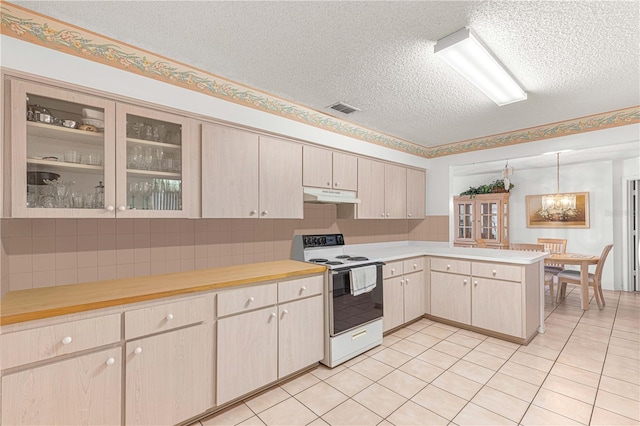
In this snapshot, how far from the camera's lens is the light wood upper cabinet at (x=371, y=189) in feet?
11.7

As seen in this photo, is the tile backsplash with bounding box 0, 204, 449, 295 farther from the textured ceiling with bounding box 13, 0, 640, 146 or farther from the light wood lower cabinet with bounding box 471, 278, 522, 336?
the light wood lower cabinet with bounding box 471, 278, 522, 336

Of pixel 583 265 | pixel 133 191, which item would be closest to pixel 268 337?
pixel 133 191

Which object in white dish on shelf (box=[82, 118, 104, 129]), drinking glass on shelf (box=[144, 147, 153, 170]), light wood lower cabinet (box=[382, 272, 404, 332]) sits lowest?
light wood lower cabinet (box=[382, 272, 404, 332])

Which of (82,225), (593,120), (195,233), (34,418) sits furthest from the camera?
(593,120)

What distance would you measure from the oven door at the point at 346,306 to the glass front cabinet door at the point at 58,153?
5.99 feet

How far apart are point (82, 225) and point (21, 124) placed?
71 cm

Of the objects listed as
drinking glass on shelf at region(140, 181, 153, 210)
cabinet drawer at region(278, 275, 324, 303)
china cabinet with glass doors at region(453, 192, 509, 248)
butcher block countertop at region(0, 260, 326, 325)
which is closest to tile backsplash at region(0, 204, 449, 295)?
butcher block countertop at region(0, 260, 326, 325)

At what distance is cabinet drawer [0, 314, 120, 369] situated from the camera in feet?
4.48

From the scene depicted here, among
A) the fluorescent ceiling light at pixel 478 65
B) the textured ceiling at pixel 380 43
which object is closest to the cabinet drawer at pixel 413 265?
the textured ceiling at pixel 380 43

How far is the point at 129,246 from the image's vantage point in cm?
221

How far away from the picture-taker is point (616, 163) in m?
5.36

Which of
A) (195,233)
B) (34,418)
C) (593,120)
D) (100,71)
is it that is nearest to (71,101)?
(100,71)

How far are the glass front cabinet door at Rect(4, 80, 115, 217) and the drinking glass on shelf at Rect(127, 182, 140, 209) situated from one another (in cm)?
11

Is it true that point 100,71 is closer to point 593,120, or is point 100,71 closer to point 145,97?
point 145,97
